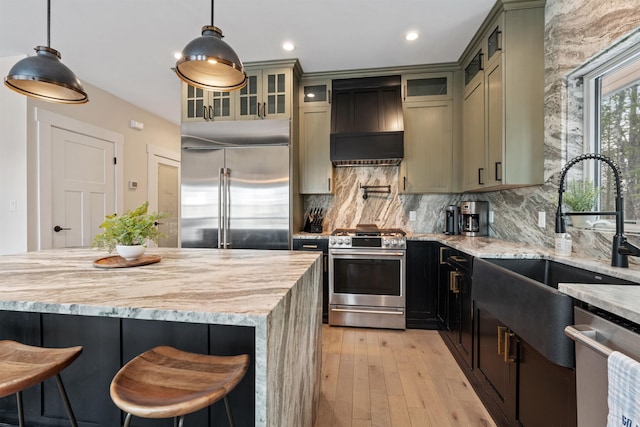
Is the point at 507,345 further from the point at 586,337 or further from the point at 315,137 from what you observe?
the point at 315,137

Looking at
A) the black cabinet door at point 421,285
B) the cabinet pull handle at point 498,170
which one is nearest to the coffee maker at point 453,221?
the black cabinet door at point 421,285

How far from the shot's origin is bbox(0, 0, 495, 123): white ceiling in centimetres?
224

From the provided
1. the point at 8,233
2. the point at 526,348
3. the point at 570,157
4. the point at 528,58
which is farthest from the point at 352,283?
the point at 8,233

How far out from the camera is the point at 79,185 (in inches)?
139

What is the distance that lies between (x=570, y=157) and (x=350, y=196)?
6.78 ft

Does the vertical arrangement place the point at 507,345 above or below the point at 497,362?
above

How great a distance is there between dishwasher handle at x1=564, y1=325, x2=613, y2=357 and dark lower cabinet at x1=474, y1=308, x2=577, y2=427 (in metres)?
0.20

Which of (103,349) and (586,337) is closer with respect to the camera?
(586,337)

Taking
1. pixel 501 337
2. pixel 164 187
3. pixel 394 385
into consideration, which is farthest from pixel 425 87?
pixel 164 187

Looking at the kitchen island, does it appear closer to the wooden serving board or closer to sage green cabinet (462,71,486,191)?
the wooden serving board

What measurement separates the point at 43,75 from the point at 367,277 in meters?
2.69

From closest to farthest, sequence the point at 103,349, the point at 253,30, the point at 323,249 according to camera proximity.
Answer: the point at 103,349 < the point at 253,30 < the point at 323,249

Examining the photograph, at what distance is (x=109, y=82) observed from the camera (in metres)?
3.56

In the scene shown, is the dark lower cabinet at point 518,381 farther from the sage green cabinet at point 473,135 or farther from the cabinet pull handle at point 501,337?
the sage green cabinet at point 473,135
